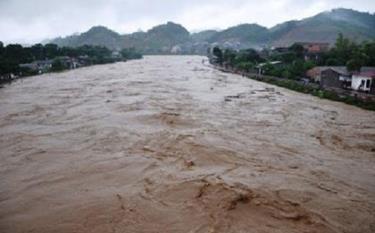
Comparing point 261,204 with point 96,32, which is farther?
point 96,32

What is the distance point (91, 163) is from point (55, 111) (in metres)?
6.97

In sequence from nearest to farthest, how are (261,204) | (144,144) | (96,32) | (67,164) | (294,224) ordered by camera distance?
1. (294,224)
2. (261,204)
3. (67,164)
4. (144,144)
5. (96,32)

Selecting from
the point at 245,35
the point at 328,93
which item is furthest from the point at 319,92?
the point at 245,35

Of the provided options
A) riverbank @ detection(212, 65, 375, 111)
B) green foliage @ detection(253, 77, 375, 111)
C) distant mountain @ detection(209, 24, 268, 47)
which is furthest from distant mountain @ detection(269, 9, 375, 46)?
riverbank @ detection(212, 65, 375, 111)

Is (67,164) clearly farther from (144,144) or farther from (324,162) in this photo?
(324,162)

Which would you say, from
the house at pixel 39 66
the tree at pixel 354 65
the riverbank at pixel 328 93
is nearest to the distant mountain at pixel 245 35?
the house at pixel 39 66

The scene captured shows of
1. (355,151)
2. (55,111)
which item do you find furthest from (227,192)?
(55,111)

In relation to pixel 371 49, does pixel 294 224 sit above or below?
below

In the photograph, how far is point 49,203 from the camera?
6.61m

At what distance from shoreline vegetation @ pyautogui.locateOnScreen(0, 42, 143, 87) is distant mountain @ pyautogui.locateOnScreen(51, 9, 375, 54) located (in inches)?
1704

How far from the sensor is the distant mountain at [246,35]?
78.0 metres

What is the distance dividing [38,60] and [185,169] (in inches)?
1359

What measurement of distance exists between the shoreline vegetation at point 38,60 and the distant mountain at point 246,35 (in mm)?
43272

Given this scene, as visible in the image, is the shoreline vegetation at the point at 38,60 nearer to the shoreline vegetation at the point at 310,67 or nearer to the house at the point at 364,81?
the shoreline vegetation at the point at 310,67
